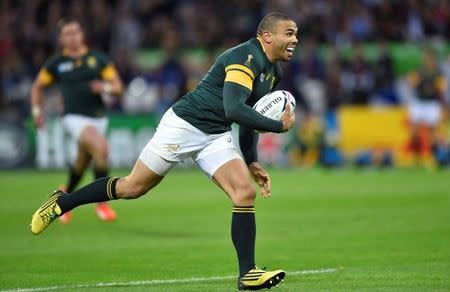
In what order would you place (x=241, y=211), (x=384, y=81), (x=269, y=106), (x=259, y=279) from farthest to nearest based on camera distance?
(x=384, y=81) < (x=269, y=106) < (x=241, y=211) < (x=259, y=279)

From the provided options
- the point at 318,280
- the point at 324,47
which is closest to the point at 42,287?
the point at 318,280

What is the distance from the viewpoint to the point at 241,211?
846 cm

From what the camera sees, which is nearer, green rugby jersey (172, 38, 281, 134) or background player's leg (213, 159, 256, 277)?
background player's leg (213, 159, 256, 277)

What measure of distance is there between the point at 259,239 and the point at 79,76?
4.50m

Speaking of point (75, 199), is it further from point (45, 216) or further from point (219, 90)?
point (219, 90)

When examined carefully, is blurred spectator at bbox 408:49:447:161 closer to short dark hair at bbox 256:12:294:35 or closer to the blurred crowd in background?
the blurred crowd in background

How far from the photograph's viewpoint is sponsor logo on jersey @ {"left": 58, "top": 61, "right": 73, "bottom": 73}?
49.6 ft

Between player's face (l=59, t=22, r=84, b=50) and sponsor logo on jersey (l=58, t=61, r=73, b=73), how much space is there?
0.24 metres

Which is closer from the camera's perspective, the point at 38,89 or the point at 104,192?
the point at 104,192

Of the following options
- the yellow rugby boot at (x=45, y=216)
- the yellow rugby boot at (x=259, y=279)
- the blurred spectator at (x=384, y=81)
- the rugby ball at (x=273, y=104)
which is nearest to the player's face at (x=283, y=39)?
the rugby ball at (x=273, y=104)

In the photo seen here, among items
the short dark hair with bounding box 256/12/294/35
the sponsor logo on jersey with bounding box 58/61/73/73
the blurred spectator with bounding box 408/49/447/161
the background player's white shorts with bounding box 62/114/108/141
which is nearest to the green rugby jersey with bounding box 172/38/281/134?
the short dark hair with bounding box 256/12/294/35

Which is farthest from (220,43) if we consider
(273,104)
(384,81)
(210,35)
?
(273,104)

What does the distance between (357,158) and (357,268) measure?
49.2 feet

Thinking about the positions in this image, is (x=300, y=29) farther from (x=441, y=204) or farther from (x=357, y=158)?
(x=441, y=204)
